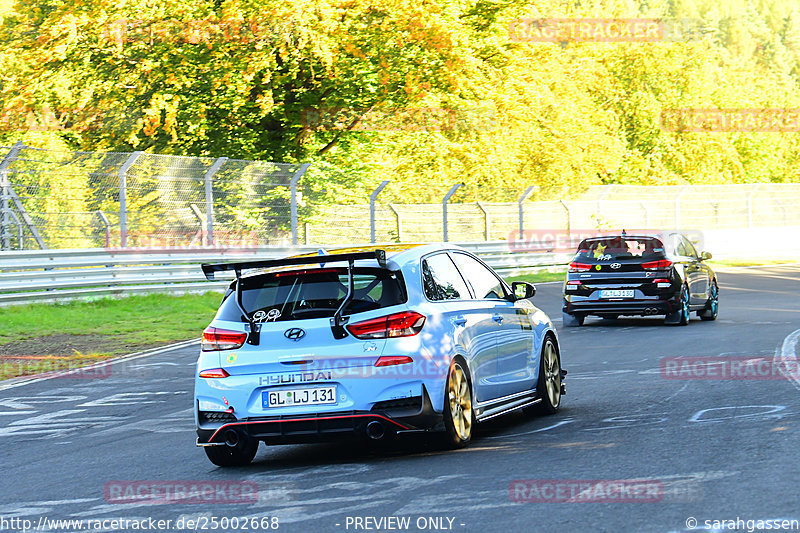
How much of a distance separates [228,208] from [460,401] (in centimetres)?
1911

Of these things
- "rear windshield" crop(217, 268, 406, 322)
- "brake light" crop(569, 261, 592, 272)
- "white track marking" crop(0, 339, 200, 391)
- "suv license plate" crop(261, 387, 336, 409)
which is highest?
"rear windshield" crop(217, 268, 406, 322)

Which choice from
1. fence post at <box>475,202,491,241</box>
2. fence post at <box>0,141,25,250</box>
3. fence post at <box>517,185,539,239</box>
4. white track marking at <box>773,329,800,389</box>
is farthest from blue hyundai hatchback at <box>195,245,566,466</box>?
fence post at <box>517,185,539,239</box>

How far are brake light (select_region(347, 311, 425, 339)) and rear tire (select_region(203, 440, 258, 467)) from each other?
1.04 metres

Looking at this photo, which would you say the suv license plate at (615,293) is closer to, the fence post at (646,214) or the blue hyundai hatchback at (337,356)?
the blue hyundai hatchback at (337,356)

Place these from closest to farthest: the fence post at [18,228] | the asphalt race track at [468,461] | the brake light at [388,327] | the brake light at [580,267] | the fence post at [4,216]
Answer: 1. the asphalt race track at [468,461]
2. the brake light at [388,327]
3. the brake light at [580,267]
4. the fence post at [4,216]
5. the fence post at [18,228]

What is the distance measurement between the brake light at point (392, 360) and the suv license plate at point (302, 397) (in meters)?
0.35

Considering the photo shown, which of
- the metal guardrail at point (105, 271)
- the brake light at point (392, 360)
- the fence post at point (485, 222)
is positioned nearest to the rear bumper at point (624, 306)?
the metal guardrail at point (105, 271)

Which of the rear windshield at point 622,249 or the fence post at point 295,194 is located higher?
the fence post at point 295,194

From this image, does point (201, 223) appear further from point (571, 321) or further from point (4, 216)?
point (571, 321)

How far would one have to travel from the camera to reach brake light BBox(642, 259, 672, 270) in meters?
17.9

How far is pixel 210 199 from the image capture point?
84.0ft

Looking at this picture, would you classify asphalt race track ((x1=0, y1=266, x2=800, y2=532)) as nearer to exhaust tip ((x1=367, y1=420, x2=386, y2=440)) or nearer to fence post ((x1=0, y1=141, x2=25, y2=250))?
exhaust tip ((x1=367, y1=420, x2=386, y2=440))

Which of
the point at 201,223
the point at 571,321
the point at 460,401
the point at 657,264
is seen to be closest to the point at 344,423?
the point at 460,401

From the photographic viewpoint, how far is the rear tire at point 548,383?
962cm
